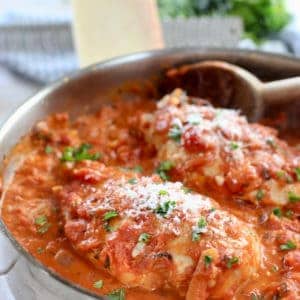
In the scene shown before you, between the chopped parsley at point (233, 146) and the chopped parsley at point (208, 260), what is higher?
the chopped parsley at point (233, 146)

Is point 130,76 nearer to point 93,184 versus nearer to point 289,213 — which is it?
point 93,184

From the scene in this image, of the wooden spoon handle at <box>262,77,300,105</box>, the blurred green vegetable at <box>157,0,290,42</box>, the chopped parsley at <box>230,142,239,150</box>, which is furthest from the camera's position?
the blurred green vegetable at <box>157,0,290,42</box>

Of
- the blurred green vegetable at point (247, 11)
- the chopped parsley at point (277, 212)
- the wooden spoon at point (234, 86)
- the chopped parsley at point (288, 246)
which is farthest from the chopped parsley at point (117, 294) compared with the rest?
the blurred green vegetable at point (247, 11)

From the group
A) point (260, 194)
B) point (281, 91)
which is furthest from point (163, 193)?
point (281, 91)

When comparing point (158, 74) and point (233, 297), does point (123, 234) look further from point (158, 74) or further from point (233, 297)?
point (158, 74)

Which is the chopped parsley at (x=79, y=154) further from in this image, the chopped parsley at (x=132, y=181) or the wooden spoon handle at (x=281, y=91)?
the wooden spoon handle at (x=281, y=91)

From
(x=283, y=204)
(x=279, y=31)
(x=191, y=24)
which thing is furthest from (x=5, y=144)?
(x=279, y=31)

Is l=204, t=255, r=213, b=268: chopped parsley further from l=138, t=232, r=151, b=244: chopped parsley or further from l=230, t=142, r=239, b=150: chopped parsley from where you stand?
l=230, t=142, r=239, b=150: chopped parsley

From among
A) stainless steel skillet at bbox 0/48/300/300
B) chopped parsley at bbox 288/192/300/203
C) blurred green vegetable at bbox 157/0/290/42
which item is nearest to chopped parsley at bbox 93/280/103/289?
chopped parsley at bbox 288/192/300/203
